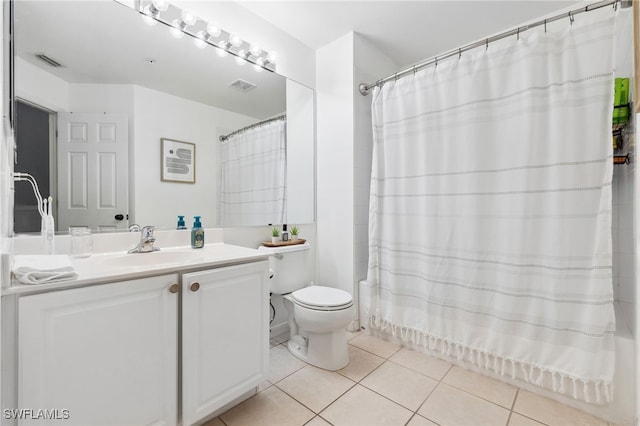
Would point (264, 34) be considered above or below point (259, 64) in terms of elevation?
above

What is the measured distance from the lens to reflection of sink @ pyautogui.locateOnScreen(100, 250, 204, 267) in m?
1.27

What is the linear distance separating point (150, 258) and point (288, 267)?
2.93 ft

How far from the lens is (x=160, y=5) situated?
1.55 metres

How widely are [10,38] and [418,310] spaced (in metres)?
2.51

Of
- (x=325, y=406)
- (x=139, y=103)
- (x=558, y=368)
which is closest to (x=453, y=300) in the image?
(x=558, y=368)

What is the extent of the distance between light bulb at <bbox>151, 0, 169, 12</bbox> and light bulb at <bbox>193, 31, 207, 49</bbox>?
0.20 meters

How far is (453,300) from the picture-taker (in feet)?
5.70

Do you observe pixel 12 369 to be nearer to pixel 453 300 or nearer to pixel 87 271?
pixel 87 271

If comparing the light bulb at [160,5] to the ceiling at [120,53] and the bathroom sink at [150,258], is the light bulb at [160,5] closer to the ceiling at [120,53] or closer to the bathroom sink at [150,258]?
the ceiling at [120,53]

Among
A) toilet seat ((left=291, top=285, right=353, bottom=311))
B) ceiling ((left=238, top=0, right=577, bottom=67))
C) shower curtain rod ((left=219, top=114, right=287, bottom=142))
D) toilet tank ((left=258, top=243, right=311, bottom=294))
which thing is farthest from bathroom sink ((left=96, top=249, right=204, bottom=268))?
ceiling ((left=238, top=0, right=577, bottom=67))

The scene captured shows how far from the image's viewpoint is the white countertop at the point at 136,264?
0.88 meters

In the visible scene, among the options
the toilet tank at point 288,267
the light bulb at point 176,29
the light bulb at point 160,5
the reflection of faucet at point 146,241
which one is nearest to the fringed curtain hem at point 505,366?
the toilet tank at point 288,267

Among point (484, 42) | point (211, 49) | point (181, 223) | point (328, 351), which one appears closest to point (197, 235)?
point (181, 223)

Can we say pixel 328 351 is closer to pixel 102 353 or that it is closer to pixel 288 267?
pixel 288 267
